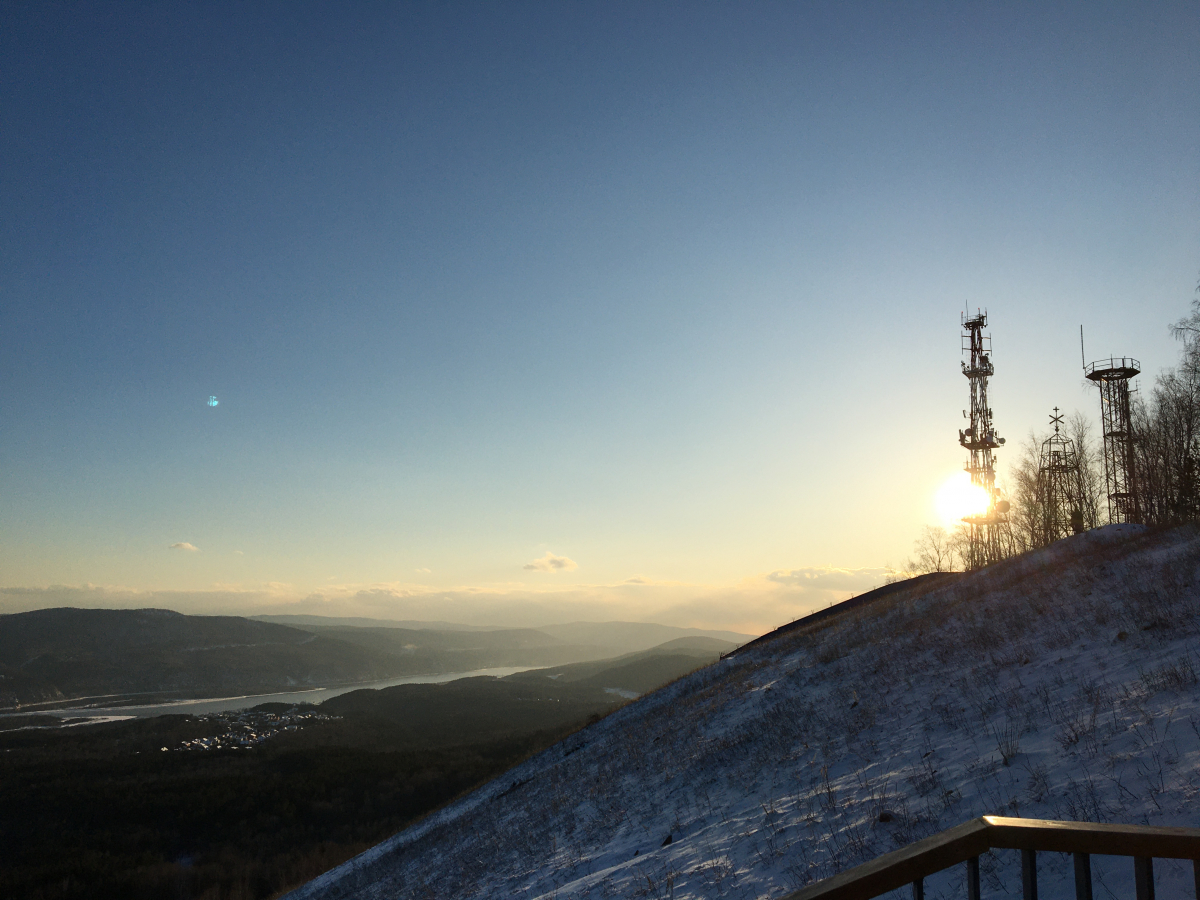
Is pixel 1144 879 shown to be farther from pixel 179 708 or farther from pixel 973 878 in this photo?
pixel 179 708

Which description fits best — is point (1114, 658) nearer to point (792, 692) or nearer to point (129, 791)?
point (792, 692)

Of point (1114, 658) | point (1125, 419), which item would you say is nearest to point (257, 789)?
point (1114, 658)

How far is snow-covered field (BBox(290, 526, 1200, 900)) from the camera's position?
7.01 metres

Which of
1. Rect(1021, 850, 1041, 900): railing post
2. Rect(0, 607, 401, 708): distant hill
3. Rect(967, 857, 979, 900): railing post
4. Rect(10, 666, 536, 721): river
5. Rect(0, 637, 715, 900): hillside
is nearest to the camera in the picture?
Rect(1021, 850, 1041, 900): railing post

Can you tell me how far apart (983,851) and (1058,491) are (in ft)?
199

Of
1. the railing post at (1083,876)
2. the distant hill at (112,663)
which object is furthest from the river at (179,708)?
the railing post at (1083,876)

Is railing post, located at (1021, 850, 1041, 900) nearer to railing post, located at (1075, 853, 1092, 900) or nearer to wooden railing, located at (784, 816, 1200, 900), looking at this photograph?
wooden railing, located at (784, 816, 1200, 900)

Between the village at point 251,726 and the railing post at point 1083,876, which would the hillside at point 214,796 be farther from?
the railing post at point 1083,876

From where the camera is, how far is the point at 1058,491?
5144cm

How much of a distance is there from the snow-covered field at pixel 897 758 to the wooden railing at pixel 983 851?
298 centimetres

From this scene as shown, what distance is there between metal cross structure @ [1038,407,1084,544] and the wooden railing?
57.7 m

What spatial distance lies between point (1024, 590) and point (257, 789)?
5523cm

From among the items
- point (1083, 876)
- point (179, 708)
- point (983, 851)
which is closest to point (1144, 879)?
point (1083, 876)

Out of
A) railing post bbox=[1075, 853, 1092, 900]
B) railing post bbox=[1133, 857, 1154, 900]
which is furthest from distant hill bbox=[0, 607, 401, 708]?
railing post bbox=[1133, 857, 1154, 900]
